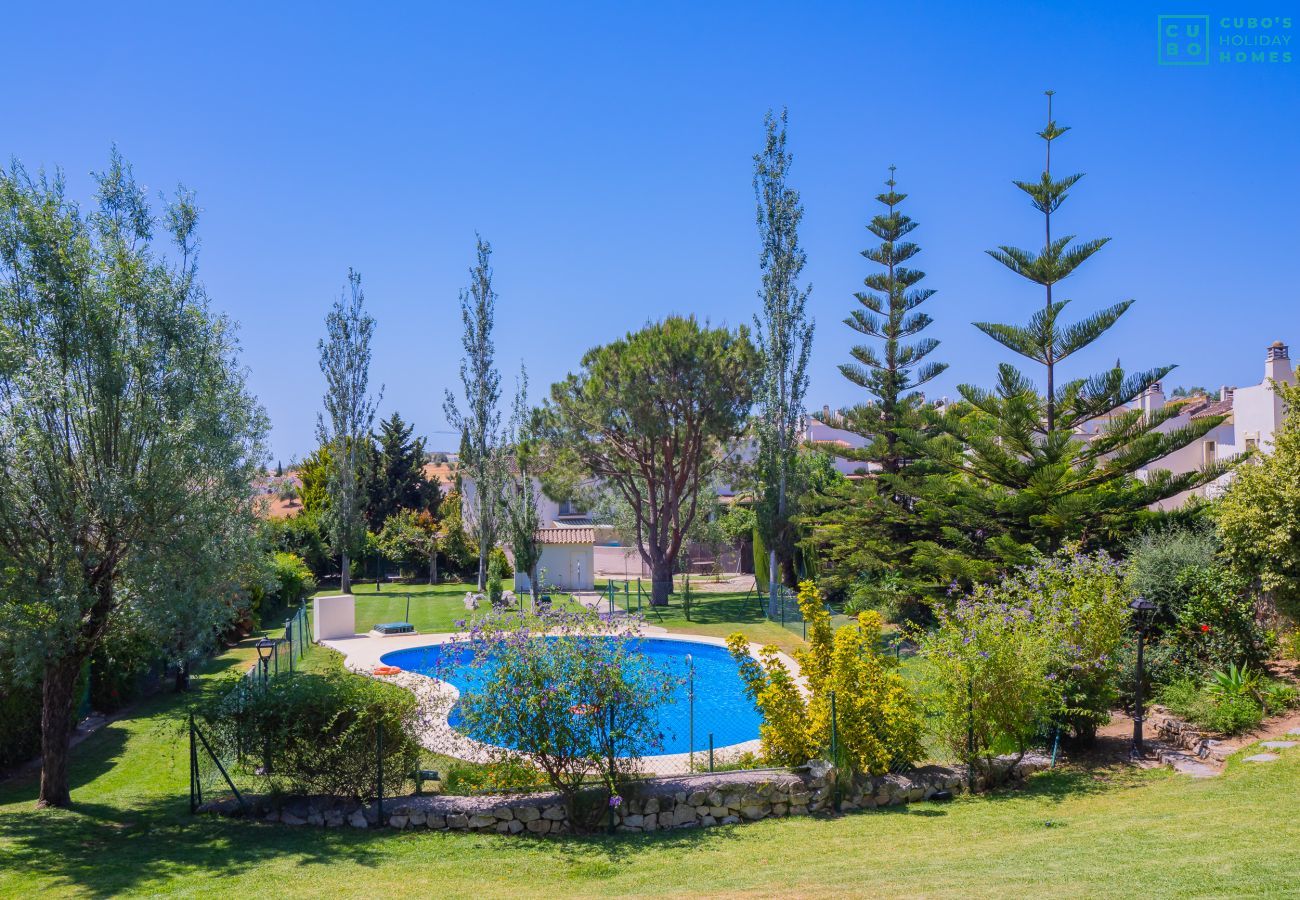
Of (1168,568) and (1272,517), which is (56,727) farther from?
(1272,517)

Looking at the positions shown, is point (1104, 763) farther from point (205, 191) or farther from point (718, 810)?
point (205, 191)

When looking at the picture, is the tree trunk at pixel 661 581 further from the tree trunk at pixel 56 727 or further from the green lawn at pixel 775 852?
the tree trunk at pixel 56 727

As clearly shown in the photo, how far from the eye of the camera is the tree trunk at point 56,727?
8867 mm

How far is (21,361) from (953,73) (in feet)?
43.9

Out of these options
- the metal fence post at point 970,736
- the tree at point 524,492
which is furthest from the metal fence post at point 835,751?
the tree at point 524,492

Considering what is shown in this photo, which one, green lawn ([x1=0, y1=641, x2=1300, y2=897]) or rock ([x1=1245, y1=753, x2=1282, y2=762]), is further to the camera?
rock ([x1=1245, y1=753, x2=1282, y2=762])

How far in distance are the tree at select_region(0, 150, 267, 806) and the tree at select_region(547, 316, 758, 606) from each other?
17517 millimetres

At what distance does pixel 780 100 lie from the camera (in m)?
27.3

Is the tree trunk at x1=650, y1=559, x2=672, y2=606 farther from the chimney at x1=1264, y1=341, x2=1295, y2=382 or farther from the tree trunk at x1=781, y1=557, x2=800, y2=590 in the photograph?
the chimney at x1=1264, y1=341, x2=1295, y2=382

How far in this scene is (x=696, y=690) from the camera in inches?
680

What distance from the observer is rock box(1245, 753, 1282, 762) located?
918cm

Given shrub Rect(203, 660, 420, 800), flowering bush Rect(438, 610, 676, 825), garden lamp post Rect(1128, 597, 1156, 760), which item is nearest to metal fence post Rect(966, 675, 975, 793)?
garden lamp post Rect(1128, 597, 1156, 760)

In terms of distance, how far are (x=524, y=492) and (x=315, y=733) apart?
1791cm

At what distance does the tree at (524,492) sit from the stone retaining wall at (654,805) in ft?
50.8
